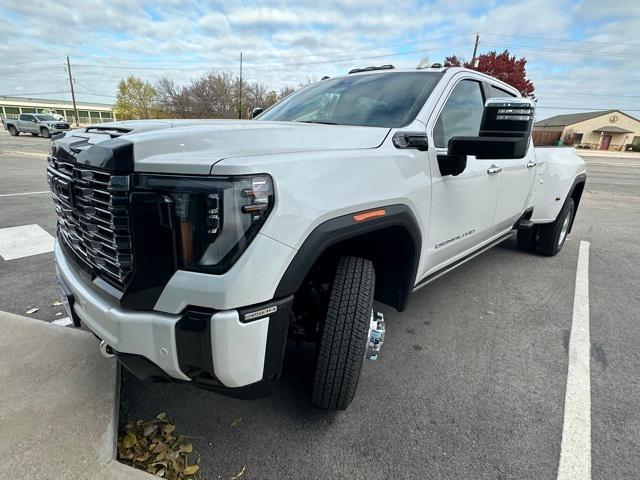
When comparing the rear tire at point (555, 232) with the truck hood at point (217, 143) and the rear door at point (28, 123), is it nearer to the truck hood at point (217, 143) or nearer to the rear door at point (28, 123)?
the truck hood at point (217, 143)

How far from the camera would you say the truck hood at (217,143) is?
1.34 metres

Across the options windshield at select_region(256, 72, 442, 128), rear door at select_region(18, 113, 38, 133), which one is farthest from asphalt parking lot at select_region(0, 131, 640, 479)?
rear door at select_region(18, 113, 38, 133)

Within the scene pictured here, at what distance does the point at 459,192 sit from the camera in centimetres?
256

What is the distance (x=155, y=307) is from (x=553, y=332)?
304 centimetres

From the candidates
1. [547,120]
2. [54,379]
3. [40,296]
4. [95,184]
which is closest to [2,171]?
[40,296]

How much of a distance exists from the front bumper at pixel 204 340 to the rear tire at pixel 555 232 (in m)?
4.42

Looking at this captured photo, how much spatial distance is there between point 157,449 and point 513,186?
3338mm

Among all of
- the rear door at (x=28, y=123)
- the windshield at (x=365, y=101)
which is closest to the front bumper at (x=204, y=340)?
the windshield at (x=365, y=101)

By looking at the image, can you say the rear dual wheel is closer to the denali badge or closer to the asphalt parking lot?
the asphalt parking lot

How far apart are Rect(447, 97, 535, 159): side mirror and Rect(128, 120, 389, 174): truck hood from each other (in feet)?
1.69

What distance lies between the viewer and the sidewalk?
63.3 inches

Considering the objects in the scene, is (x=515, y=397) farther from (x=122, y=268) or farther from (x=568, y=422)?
(x=122, y=268)

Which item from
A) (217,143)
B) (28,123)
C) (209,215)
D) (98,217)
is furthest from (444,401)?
(28,123)

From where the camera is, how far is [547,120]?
80562mm
